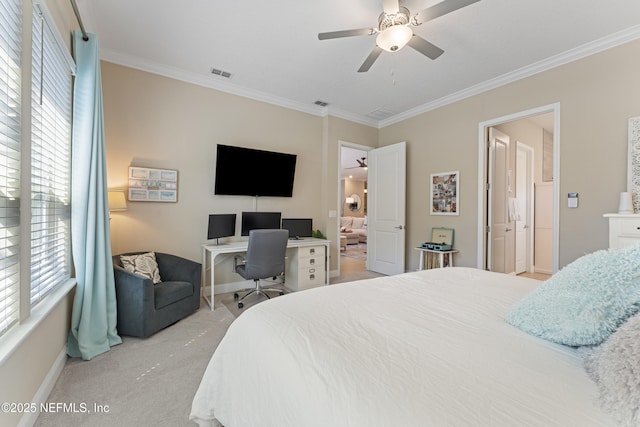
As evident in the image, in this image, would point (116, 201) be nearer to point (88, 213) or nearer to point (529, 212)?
point (88, 213)

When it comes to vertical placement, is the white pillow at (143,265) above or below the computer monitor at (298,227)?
below

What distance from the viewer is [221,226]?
11.2 feet

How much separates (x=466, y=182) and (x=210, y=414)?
390 cm

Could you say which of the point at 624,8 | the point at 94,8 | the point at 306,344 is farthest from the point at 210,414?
the point at 624,8

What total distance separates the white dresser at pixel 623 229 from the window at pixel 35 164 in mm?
4221

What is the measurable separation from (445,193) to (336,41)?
2.63m

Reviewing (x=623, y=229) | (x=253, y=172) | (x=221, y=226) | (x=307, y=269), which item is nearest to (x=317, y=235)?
(x=307, y=269)

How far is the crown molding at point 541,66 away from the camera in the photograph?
250cm

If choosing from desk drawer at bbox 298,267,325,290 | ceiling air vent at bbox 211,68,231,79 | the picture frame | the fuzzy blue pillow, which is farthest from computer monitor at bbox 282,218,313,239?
the fuzzy blue pillow

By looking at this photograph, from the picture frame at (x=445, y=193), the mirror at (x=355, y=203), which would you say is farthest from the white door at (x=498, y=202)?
the mirror at (x=355, y=203)

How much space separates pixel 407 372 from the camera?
0.75m

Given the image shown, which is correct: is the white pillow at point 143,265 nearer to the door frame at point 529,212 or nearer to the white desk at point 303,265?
the white desk at point 303,265

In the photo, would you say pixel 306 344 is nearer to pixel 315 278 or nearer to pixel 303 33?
pixel 303 33

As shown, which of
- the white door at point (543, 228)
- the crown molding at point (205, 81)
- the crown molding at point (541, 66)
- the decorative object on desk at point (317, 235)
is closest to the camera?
the crown molding at point (541, 66)
